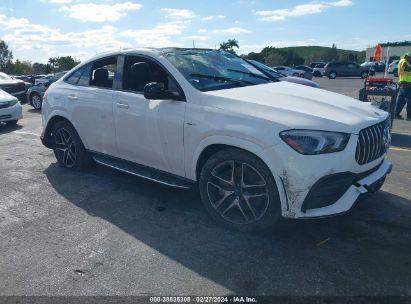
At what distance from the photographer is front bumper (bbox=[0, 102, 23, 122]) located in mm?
10195

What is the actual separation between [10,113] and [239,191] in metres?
8.81

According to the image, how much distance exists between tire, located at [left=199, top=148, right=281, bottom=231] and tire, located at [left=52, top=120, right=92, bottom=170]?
2.45 meters

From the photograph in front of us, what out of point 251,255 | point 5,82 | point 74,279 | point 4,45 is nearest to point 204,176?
point 251,255

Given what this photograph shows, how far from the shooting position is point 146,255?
3424mm

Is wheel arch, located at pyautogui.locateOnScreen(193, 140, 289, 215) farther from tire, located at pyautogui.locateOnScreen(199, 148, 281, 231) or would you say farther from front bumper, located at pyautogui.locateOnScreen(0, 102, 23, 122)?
front bumper, located at pyautogui.locateOnScreen(0, 102, 23, 122)

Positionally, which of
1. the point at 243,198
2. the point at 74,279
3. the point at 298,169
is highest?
the point at 298,169

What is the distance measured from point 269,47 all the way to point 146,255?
8955 cm

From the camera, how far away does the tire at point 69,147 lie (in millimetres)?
5594

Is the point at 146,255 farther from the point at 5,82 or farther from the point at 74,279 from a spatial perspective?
the point at 5,82

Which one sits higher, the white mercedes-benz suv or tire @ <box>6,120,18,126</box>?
the white mercedes-benz suv

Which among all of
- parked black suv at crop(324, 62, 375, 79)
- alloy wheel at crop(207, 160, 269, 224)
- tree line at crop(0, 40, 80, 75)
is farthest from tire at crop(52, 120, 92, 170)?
tree line at crop(0, 40, 80, 75)

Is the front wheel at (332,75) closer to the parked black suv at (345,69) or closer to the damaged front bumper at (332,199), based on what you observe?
the parked black suv at (345,69)

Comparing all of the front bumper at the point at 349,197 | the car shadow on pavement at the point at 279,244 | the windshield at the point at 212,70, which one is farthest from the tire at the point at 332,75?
the front bumper at the point at 349,197

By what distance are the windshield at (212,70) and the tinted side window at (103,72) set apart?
896mm
